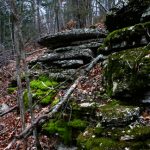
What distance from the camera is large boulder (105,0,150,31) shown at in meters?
9.08

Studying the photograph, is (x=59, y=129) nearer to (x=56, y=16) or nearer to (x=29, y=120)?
(x=29, y=120)

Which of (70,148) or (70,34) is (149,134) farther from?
(70,34)

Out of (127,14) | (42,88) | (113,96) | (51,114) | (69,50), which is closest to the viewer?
(51,114)

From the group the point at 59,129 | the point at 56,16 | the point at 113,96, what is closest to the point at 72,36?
the point at 113,96

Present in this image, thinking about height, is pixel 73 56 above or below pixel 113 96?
above

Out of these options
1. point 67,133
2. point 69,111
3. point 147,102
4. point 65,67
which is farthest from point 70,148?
point 65,67

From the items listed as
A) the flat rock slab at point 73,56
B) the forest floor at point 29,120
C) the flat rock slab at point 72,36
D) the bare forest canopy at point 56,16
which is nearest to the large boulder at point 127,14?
the forest floor at point 29,120

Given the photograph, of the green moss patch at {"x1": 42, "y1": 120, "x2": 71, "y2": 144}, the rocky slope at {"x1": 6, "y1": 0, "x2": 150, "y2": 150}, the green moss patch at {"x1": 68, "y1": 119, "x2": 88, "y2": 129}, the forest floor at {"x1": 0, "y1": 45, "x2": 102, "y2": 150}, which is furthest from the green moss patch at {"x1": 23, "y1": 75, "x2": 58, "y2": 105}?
the green moss patch at {"x1": 68, "y1": 119, "x2": 88, "y2": 129}

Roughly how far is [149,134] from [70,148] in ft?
6.49

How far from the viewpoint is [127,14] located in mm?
9297

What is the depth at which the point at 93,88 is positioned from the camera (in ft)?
26.2

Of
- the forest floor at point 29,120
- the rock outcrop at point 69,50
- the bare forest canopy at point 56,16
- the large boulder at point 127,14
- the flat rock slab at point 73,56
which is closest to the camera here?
the forest floor at point 29,120

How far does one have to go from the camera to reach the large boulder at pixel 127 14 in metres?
9.08

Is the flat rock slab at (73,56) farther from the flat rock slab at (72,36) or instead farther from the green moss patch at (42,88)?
the green moss patch at (42,88)
